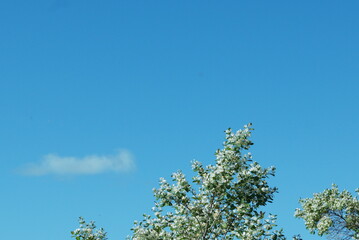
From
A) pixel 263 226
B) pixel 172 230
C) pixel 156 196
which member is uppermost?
pixel 156 196

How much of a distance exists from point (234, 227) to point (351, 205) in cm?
2275

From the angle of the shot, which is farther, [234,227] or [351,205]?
[351,205]

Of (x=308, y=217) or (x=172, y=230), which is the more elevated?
(x=308, y=217)

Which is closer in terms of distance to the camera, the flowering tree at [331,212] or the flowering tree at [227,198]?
the flowering tree at [227,198]

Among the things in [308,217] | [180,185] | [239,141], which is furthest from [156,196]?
[308,217]

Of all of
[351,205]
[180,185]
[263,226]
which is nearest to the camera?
[263,226]

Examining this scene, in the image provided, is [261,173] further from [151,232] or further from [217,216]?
[151,232]

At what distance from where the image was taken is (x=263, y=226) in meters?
18.2

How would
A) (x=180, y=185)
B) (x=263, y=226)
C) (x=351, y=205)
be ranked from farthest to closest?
(x=351, y=205), (x=180, y=185), (x=263, y=226)

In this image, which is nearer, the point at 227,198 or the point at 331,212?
the point at 227,198

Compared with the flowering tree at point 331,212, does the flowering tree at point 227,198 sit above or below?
below

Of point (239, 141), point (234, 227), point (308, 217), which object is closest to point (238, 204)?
point (234, 227)

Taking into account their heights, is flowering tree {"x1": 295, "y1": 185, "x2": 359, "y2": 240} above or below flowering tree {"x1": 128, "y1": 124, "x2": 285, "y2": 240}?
above

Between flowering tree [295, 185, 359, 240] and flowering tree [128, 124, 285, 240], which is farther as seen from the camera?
flowering tree [295, 185, 359, 240]
